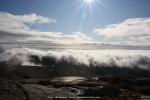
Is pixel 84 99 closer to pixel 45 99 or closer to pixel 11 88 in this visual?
pixel 45 99

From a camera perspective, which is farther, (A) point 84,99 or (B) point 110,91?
(B) point 110,91

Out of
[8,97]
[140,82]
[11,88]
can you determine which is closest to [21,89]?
[11,88]

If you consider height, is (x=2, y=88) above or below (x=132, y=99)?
above

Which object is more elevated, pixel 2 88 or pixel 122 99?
pixel 2 88

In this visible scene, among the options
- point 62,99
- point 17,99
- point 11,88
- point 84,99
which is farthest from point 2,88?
point 84,99

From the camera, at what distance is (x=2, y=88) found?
3133 cm

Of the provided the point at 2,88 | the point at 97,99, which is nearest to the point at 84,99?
the point at 97,99

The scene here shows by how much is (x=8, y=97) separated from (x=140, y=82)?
301ft

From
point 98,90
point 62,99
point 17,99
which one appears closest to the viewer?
point 17,99

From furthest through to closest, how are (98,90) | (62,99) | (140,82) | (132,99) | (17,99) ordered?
1. (140,82)
2. (98,90)
3. (132,99)
4. (62,99)
5. (17,99)

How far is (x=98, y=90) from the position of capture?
131ft

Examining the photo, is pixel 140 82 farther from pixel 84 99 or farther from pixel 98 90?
pixel 84 99

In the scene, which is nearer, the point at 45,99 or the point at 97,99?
the point at 45,99

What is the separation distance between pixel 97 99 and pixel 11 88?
10.7 metres
